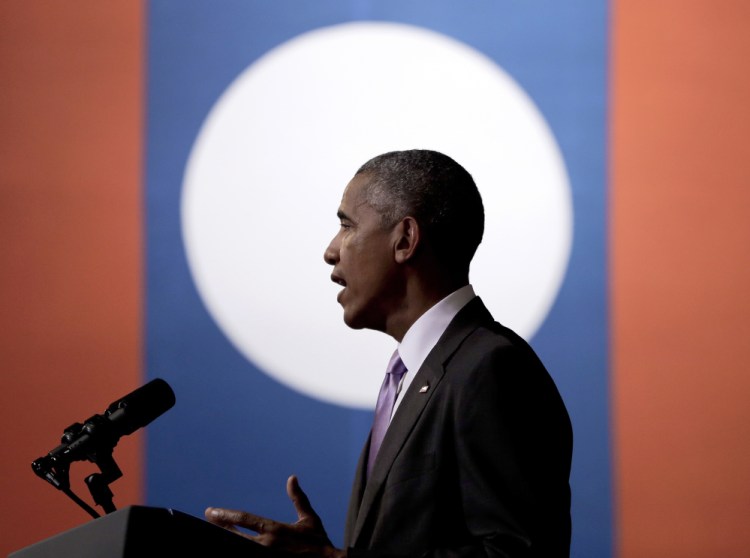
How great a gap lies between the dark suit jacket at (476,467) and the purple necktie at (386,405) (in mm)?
168

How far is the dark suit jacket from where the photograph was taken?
1567 millimetres

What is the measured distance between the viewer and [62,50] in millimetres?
2996

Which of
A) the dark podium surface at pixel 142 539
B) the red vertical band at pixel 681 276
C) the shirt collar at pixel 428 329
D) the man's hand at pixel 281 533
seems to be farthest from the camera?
the red vertical band at pixel 681 276

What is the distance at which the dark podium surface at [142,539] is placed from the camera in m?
1.26

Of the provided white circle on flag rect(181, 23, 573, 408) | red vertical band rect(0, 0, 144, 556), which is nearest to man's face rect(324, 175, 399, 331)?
white circle on flag rect(181, 23, 573, 408)

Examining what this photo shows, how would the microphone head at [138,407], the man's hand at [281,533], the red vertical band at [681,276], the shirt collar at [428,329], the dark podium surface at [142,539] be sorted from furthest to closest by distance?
1. the red vertical band at [681,276]
2. the shirt collar at [428,329]
3. the microphone head at [138,407]
4. the man's hand at [281,533]
5. the dark podium surface at [142,539]

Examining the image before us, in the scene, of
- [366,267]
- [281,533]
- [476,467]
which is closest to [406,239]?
[366,267]

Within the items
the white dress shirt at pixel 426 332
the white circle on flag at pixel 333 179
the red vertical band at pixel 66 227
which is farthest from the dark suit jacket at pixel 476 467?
the red vertical band at pixel 66 227

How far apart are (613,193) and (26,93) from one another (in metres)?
1.69

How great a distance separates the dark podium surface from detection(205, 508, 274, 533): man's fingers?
120mm

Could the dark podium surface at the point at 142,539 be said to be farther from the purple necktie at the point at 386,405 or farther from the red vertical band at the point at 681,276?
the red vertical band at the point at 681,276

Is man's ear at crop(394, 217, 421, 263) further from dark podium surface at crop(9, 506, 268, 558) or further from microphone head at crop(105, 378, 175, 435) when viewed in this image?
dark podium surface at crop(9, 506, 268, 558)

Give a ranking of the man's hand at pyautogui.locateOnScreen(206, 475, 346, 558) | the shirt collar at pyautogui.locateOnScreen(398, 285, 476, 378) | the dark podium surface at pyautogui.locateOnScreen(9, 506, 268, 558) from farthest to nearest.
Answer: the shirt collar at pyautogui.locateOnScreen(398, 285, 476, 378), the man's hand at pyautogui.locateOnScreen(206, 475, 346, 558), the dark podium surface at pyautogui.locateOnScreen(9, 506, 268, 558)

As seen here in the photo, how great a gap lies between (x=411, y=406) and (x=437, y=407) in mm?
64
